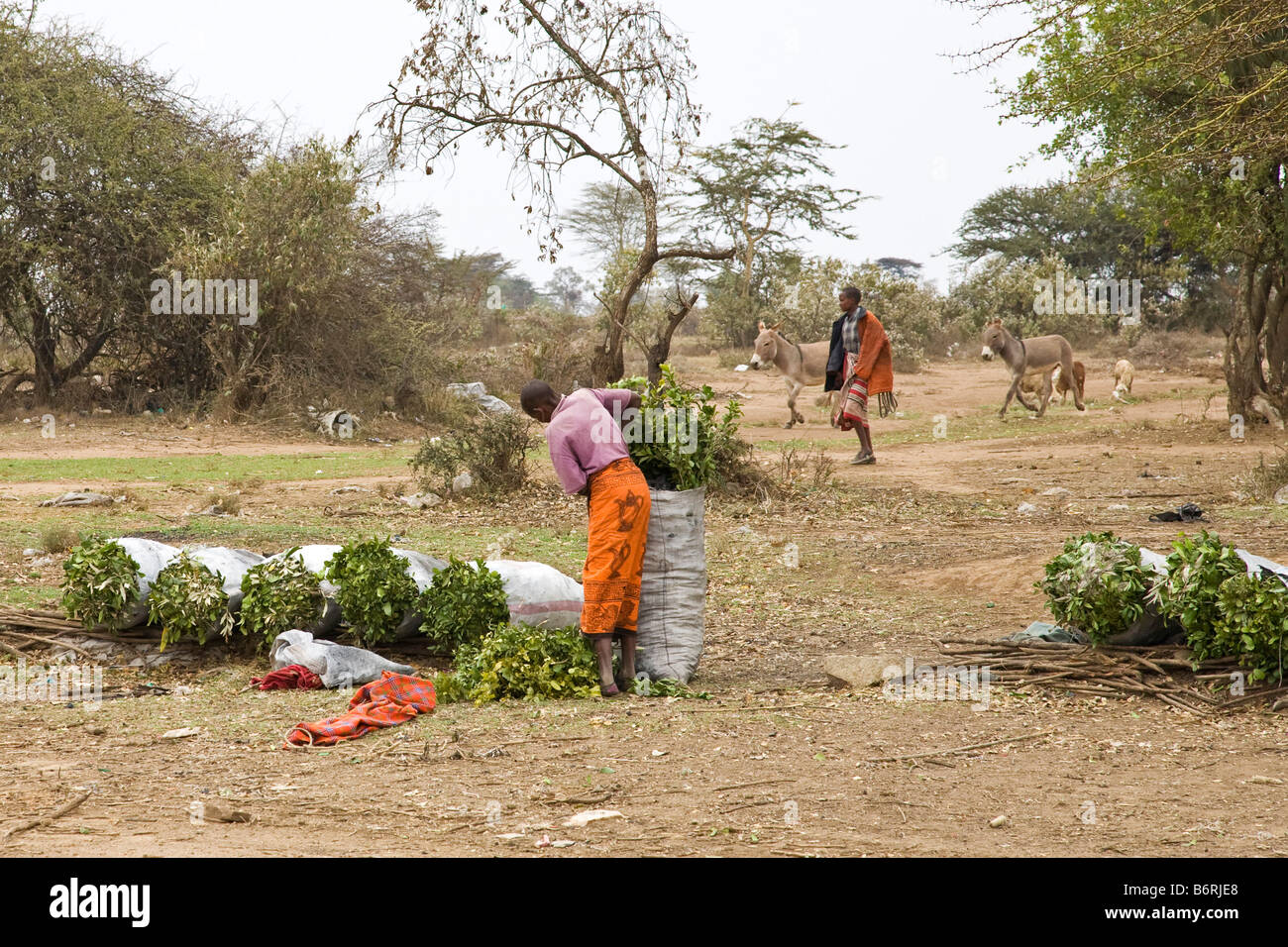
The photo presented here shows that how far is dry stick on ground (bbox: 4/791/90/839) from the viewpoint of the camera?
3709 mm

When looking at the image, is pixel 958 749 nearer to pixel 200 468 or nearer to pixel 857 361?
pixel 857 361

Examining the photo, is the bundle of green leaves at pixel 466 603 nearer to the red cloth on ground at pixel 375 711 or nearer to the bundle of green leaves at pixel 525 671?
the bundle of green leaves at pixel 525 671

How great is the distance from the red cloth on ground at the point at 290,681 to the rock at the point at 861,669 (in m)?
2.54

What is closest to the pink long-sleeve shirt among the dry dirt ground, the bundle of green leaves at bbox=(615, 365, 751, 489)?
the bundle of green leaves at bbox=(615, 365, 751, 489)

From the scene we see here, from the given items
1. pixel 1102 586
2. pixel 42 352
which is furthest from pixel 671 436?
pixel 42 352

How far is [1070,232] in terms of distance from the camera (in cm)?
3716

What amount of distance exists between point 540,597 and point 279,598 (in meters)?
1.40

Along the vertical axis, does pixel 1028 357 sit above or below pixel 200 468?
above

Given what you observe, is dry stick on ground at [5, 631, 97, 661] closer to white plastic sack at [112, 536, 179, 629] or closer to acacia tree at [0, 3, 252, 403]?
white plastic sack at [112, 536, 179, 629]

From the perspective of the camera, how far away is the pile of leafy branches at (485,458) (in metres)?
11.6

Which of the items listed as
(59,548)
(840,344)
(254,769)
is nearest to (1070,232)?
(840,344)

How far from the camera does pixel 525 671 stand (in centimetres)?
557

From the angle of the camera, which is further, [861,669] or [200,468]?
[200,468]

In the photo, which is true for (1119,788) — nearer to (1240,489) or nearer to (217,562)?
(217,562)
